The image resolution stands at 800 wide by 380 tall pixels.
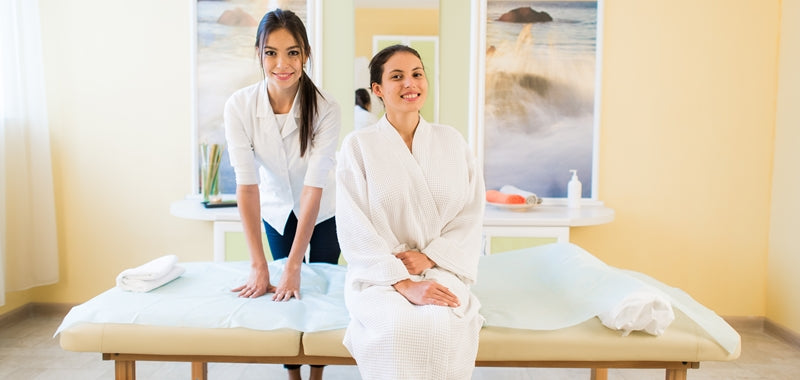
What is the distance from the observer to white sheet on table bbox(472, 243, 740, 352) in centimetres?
163

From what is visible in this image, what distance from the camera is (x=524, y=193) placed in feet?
9.86

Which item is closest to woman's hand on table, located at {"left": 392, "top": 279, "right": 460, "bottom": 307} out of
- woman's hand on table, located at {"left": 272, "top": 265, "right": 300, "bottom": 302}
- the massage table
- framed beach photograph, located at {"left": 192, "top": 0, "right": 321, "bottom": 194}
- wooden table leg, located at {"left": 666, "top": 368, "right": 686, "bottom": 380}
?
the massage table

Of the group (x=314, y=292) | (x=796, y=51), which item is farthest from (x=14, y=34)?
(x=796, y=51)

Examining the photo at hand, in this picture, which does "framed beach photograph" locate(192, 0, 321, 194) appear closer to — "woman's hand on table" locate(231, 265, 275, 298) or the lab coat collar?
the lab coat collar

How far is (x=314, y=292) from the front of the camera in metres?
1.88

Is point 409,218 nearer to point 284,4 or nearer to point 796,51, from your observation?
point 284,4

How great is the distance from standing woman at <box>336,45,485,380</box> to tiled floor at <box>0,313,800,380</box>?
1.03 meters

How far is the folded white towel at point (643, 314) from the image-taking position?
5.07 ft

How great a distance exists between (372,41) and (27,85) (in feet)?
5.83

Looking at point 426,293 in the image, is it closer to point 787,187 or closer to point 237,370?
point 237,370

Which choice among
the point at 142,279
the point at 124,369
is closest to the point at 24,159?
the point at 142,279

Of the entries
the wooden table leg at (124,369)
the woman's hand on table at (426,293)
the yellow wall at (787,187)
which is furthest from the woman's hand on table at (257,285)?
the yellow wall at (787,187)

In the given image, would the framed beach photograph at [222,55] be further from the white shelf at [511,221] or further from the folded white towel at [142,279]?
the folded white towel at [142,279]

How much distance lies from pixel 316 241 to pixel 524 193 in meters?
1.22
